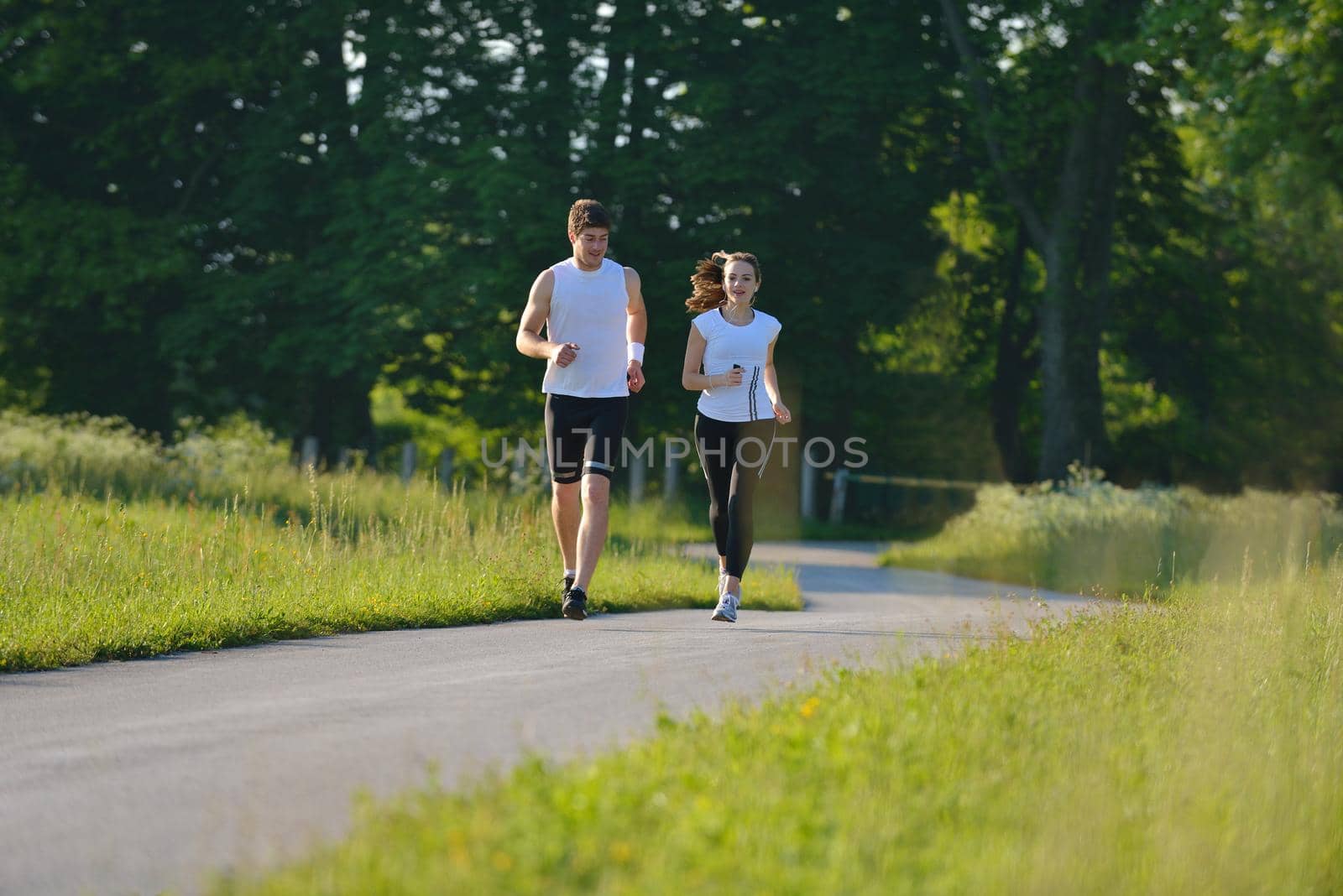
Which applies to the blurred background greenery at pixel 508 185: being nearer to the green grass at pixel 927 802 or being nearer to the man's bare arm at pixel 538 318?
the man's bare arm at pixel 538 318

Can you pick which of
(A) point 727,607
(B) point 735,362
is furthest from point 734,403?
(A) point 727,607

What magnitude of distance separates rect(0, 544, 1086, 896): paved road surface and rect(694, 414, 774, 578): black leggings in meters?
0.52

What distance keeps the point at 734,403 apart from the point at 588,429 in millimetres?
913

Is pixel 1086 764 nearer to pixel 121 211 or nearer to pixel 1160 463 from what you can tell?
pixel 121 211

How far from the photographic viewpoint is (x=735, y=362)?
9.62m

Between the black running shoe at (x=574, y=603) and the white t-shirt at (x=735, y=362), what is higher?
the white t-shirt at (x=735, y=362)

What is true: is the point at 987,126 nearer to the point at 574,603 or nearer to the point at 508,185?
the point at 508,185

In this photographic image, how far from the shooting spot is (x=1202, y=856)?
4500mm

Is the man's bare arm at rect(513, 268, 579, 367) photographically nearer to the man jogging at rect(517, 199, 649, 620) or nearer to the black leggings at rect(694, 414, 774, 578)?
the man jogging at rect(517, 199, 649, 620)

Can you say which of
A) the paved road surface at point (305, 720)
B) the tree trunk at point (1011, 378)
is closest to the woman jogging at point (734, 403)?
the paved road surface at point (305, 720)

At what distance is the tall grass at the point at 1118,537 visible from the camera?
15.3 metres

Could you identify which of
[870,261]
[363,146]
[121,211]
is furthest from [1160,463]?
[121,211]

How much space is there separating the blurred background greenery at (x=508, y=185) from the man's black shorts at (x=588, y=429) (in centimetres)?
1633

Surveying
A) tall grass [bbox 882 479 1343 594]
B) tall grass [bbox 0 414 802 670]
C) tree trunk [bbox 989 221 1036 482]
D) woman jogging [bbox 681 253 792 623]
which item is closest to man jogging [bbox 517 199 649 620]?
woman jogging [bbox 681 253 792 623]
